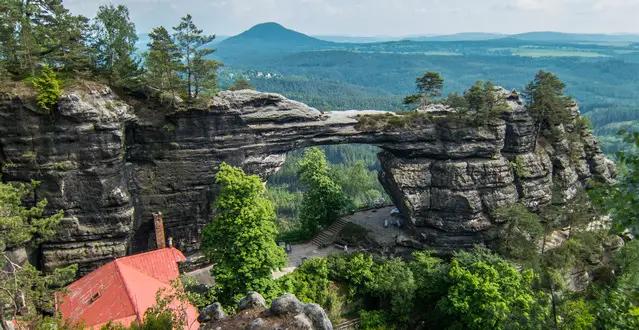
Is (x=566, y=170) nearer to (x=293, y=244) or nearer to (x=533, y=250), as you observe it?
(x=533, y=250)

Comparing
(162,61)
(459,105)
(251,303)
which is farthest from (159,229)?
(459,105)

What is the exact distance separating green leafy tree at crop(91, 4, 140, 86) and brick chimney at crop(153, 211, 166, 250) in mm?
10223

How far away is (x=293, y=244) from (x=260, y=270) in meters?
13.7

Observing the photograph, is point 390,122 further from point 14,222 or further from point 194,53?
point 14,222

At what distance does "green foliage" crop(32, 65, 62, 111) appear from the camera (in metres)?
26.4

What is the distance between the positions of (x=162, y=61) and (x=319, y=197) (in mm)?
20553

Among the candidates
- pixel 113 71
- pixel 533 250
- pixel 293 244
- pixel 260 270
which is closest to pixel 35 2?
pixel 113 71

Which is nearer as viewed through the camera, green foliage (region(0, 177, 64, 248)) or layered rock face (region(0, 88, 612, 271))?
green foliage (region(0, 177, 64, 248))

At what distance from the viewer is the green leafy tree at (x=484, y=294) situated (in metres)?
26.3

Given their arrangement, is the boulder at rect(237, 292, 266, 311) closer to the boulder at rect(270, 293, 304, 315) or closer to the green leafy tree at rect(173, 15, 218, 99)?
the boulder at rect(270, 293, 304, 315)

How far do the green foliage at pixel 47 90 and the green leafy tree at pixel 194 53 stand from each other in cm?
834

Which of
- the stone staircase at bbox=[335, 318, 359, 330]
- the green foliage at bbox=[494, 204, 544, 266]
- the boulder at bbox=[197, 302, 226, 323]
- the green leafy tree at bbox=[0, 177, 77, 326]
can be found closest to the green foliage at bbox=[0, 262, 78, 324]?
the green leafy tree at bbox=[0, 177, 77, 326]

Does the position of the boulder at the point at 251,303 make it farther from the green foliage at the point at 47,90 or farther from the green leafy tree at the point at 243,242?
the green foliage at the point at 47,90

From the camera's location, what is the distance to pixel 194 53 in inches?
1241
